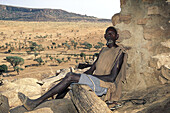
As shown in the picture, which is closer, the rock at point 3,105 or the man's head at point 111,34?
the rock at point 3,105

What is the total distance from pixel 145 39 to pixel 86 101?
182 cm

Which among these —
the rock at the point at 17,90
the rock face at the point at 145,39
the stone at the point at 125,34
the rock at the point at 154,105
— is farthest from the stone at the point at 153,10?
the rock at the point at 17,90

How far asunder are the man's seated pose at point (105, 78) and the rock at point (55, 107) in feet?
0.33

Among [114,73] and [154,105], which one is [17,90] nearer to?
[114,73]

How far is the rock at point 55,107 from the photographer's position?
7.53ft

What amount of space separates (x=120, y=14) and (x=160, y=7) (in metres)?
0.77

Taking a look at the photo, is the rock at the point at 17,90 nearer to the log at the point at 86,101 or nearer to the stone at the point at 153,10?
the log at the point at 86,101

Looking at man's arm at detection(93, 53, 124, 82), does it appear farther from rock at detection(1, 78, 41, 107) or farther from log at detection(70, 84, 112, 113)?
rock at detection(1, 78, 41, 107)

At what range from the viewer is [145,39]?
313 cm

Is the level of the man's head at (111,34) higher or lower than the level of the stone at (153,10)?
lower

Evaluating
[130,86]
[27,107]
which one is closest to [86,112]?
[27,107]

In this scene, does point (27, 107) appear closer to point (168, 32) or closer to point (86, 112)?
point (86, 112)

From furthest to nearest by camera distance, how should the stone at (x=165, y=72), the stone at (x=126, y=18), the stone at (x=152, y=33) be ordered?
the stone at (x=126, y=18) < the stone at (x=152, y=33) < the stone at (x=165, y=72)

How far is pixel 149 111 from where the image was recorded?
1.97 meters
